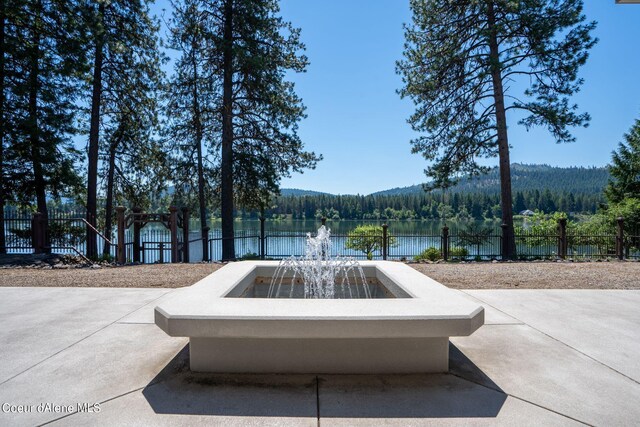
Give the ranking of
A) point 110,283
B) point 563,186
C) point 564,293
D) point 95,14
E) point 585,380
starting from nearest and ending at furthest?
point 585,380 → point 564,293 → point 110,283 → point 95,14 → point 563,186

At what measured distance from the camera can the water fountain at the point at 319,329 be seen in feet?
8.77

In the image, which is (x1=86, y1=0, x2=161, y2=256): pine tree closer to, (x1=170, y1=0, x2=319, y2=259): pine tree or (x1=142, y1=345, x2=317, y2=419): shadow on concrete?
(x1=170, y1=0, x2=319, y2=259): pine tree

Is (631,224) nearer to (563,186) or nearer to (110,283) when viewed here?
(110,283)

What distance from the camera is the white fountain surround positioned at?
8.77 feet

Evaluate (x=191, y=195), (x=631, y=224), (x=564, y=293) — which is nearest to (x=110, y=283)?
(x=564, y=293)

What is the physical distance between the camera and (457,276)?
8172 millimetres

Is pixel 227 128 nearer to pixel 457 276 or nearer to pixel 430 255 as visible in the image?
pixel 430 255

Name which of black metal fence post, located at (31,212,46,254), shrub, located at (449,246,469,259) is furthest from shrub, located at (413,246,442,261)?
black metal fence post, located at (31,212,46,254)

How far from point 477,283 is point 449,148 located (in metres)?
8.79

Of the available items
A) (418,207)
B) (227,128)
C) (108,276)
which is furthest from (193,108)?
(418,207)

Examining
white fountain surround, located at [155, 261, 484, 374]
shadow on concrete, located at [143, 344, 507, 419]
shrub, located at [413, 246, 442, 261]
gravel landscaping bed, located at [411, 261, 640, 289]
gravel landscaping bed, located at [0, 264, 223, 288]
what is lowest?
shrub, located at [413, 246, 442, 261]

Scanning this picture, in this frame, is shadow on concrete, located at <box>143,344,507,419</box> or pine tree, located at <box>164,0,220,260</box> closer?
shadow on concrete, located at <box>143,344,507,419</box>

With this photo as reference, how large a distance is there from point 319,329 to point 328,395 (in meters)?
0.48

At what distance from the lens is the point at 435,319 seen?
8.77ft
